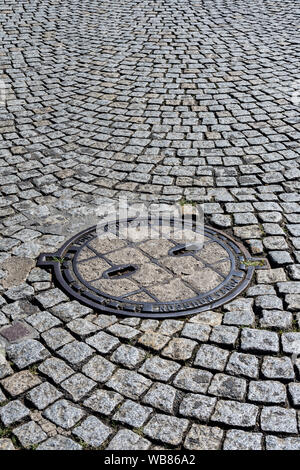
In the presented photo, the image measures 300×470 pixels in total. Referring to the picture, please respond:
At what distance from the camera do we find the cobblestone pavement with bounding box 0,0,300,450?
10.3 ft

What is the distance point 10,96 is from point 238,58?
11.0 feet

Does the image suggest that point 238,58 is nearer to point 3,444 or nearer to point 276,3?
point 276,3

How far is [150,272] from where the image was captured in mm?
4281

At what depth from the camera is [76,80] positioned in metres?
8.13

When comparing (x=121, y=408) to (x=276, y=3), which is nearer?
(x=121, y=408)

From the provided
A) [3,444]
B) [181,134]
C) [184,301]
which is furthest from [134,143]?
[3,444]

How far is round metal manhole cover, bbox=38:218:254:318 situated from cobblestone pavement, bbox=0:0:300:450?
→ 0.11m

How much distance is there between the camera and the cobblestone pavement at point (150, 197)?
3.15 metres

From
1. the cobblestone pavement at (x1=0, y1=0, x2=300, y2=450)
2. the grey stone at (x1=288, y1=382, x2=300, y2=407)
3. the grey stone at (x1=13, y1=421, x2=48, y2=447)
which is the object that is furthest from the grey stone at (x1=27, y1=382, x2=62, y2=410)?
the grey stone at (x1=288, y1=382, x2=300, y2=407)

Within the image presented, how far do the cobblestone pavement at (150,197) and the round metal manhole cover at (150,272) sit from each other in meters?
0.11

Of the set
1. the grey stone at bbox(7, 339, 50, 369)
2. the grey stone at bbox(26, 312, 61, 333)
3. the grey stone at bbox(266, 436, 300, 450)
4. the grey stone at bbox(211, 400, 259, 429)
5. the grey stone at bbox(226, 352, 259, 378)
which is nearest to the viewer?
the grey stone at bbox(266, 436, 300, 450)

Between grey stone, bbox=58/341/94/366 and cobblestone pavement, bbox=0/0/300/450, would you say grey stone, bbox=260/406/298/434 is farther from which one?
grey stone, bbox=58/341/94/366

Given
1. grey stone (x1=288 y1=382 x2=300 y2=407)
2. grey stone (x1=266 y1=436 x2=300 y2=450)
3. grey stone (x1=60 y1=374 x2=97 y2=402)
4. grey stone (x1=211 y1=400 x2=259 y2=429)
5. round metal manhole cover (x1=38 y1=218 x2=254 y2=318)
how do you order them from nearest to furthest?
grey stone (x1=266 y1=436 x2=300 y2=450), grey stone (x1=211 y1=400 x2=259 y2=429), grey stone (x1=288 y1=382 x2=300 y2=407), grey stone (x1=60 y1=374 x2=97 y2=402), round metal manhole cover (x1=38 y1=218 x2=254 y2=318)

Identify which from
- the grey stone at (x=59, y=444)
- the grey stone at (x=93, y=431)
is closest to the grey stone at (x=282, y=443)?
the grey stone at (x=93, y=431)
